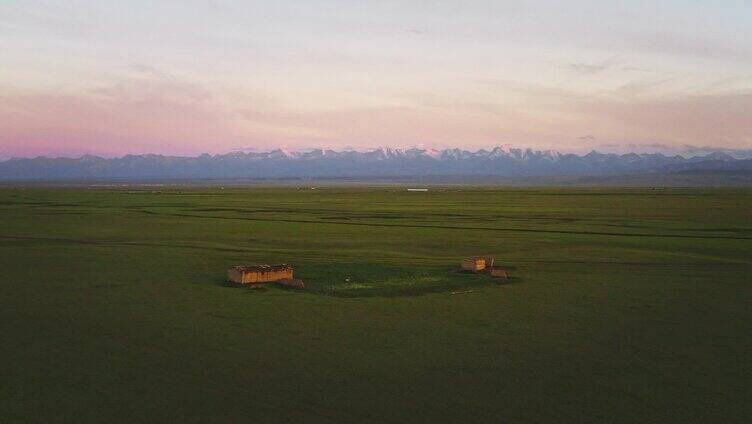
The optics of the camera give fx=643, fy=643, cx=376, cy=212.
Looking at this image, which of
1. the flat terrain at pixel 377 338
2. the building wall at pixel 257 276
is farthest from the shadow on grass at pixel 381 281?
the building wall at pixel 257 276

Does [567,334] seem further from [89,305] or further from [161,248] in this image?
[161,248]

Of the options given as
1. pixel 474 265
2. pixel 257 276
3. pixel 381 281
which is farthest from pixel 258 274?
pixel 474 265

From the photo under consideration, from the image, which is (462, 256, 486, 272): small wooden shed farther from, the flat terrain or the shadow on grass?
the flat terrain

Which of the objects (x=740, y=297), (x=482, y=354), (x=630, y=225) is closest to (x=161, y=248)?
(x=482, y=354)

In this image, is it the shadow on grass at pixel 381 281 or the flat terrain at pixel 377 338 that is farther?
the shadow on grass at pixel 381 281

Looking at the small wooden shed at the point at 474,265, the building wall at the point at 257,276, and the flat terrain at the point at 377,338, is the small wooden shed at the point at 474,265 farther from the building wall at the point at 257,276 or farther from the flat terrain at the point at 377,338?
the building wall at the point at 257,276

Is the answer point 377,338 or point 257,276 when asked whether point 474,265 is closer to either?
point 257,276

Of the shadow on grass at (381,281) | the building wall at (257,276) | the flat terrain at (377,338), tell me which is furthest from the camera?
the building wall at (257,276)
